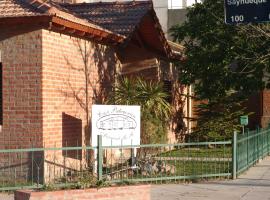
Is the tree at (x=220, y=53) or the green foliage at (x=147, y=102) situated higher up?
the tree at (x=220, y=53)

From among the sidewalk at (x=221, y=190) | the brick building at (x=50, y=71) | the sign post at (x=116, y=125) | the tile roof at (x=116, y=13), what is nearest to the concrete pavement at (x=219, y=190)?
the sidewalk at (x=221, y=190)

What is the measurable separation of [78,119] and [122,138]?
73.4 inches

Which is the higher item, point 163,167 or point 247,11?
point 247,11

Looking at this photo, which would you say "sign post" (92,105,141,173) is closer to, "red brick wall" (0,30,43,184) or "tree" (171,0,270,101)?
"red brick wall" (0,30,43,184)

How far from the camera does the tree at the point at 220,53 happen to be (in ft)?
60.5

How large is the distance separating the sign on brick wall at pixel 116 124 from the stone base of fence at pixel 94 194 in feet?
13.5

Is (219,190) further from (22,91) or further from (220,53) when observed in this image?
(220,53)

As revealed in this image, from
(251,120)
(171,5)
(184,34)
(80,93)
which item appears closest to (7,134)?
(80,93)

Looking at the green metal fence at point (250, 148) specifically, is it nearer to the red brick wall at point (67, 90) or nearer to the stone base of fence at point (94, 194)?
the red brick wall at point (67, 90)

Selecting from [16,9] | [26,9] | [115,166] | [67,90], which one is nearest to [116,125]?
[115,166]

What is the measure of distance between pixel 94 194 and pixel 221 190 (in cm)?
416

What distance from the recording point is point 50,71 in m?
13.7

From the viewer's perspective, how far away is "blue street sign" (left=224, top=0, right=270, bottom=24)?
11023 mm

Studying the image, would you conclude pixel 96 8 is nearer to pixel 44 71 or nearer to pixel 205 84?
pixel 205 84
